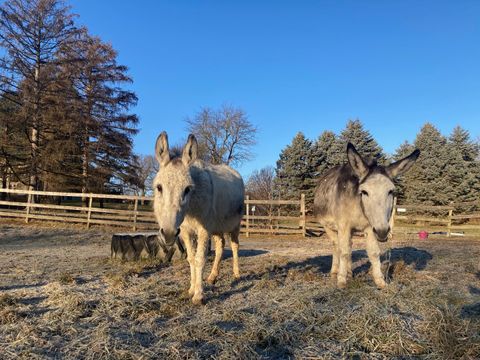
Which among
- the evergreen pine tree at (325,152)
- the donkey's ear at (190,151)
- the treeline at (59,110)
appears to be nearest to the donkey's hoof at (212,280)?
the donkey's ear at (190,151)

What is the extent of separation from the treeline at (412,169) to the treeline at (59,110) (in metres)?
17.5

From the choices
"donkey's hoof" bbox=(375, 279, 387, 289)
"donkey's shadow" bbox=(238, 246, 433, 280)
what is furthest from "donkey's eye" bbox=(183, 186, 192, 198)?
"donkey's hoof" bbox=(375, 279, 387, 289)

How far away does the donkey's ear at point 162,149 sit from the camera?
16.9ft

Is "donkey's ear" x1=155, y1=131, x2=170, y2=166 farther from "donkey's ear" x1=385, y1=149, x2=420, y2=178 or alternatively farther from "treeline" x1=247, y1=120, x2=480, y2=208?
"treeline" x1=247, y1=120, x2=480, y2=208

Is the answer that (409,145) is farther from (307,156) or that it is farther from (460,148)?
(307,156)

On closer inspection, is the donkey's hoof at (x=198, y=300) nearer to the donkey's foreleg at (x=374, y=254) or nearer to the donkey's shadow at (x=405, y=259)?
the donkey's foreleg at (x=374, y=254)

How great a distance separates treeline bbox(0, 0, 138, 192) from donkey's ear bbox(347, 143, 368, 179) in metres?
23.4

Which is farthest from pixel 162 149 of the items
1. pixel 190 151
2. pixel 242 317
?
pixel 242 317

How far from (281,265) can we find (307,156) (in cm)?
3547

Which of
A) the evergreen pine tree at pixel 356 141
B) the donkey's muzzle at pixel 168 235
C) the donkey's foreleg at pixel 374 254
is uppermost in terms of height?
the evergreen pine tree at pixel 356 141

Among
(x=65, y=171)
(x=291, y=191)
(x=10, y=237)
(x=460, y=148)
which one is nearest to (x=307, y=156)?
(x=291, y=191)

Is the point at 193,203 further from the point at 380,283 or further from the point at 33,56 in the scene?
the point at 33,56

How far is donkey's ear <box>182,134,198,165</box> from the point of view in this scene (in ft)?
16.6

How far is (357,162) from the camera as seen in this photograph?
5.68 m
